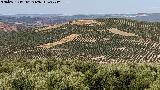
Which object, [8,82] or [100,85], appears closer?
[8,82]

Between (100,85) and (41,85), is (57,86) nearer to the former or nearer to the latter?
(41,85)

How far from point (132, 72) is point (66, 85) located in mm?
32516

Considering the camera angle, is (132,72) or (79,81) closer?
(79,81)

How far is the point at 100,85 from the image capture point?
102000 mm

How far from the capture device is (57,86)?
85.5 metres

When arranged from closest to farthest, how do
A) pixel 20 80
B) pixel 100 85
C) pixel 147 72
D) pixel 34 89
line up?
pixel 34 89, pixel 20 80, pixel 100 85, pixel 147 72

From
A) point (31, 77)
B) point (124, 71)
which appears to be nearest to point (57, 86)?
point (31, 77)

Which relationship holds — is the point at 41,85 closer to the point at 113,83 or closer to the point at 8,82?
the point at 8,82

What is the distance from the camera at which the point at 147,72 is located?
110 metres

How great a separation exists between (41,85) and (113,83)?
2533 centimetres

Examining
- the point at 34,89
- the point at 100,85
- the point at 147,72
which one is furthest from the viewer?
the point at 147,72

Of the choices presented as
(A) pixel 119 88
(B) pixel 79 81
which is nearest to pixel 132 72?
(A) pixel 119 88

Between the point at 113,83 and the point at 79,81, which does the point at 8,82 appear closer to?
the point at 79,81

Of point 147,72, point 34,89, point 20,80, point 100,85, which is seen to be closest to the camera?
point 34,89
